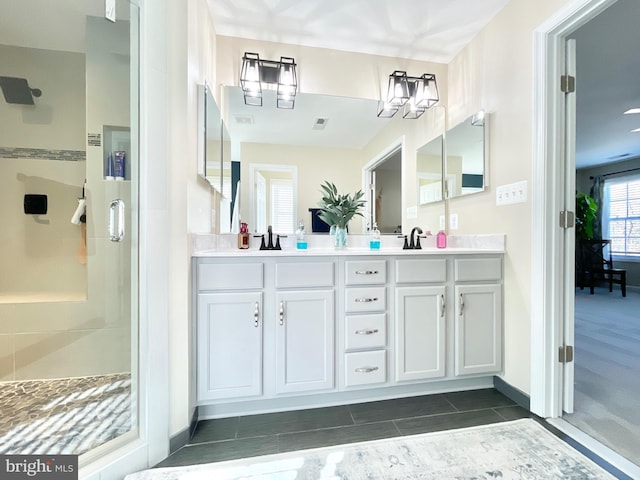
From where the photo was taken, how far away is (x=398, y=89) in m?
2.29

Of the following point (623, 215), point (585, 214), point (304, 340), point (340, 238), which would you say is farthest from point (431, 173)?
point (623, 215)

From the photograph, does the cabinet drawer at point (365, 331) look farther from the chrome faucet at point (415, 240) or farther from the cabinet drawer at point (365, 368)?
the chrome faucet at point (415, 240)

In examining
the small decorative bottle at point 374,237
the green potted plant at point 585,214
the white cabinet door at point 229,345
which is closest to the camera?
the white cabinet door at point 229,345

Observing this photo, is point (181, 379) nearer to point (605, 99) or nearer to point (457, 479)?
point (457, 479)

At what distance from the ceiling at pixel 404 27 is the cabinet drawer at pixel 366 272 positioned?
1.66 m

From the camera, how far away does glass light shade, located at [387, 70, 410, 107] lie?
2.29m

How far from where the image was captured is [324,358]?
162cm

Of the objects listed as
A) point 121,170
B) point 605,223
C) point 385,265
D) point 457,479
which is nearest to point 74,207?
point 121,170

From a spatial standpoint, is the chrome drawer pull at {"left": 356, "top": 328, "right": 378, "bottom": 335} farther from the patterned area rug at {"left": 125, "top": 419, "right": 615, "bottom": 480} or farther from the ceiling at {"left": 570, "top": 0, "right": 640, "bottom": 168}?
the ceiling at {"left": 570, "top": 0, "right": 640, "bottom": 168}

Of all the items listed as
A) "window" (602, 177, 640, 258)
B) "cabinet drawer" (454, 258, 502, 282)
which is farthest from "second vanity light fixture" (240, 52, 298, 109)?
"window" (602, 177, 640, 258)

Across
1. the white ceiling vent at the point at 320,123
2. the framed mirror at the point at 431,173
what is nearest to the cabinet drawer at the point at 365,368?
the framed mirror at the point at 431,173

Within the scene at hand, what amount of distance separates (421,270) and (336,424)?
993mm

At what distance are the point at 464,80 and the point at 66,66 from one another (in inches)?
125

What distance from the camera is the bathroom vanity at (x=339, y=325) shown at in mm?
1511
